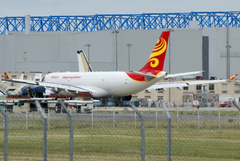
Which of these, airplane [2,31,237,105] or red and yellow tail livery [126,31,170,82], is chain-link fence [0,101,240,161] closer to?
airplane [2,31,237,105]

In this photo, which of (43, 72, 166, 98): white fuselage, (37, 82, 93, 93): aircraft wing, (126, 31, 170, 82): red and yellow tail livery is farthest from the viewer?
(43, 72, 166, 98): white fuselage

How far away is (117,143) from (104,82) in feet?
110

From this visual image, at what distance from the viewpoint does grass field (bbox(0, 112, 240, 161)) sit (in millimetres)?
14836

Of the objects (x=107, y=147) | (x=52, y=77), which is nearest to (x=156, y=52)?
(x=52, y=77)

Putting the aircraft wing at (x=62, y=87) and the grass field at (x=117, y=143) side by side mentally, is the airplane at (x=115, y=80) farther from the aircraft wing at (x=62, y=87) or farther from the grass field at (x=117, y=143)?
the grass field at (x=117, y=143)

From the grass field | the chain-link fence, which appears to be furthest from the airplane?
the grass field

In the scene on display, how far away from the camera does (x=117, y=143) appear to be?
17844mm

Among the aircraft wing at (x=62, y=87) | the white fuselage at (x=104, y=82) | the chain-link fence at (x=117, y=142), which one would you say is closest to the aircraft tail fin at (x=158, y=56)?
the white fuselage at (x=104, y=82)

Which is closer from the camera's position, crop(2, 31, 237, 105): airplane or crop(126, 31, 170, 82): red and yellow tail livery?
crop(126, 31, 170, 82): red and yellow tail livery

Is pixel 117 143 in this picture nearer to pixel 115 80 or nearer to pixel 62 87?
pixel 115 80

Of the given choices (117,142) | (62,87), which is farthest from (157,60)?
(117,142)

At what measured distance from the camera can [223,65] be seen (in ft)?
366

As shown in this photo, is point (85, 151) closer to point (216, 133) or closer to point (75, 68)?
point (216, 133)

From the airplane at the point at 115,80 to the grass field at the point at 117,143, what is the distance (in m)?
23.2
